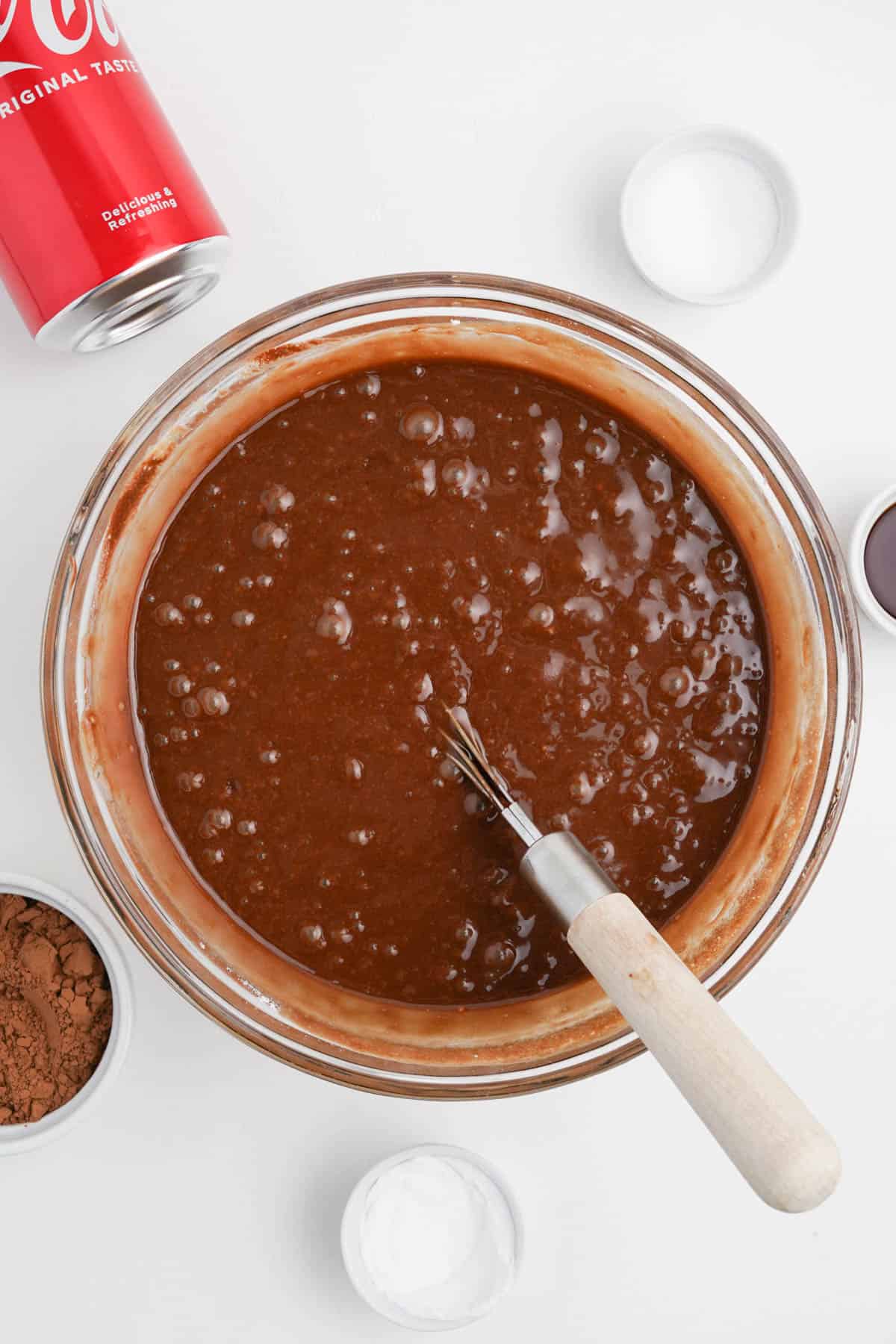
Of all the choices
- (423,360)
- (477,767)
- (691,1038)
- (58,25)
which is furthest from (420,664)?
(58,25)

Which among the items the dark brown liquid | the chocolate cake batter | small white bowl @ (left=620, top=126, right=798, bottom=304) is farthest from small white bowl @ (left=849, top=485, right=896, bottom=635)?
small white bowl @ (left=620, top=126, right=798, bottom=304)

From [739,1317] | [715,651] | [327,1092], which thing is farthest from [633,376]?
[739,1317]

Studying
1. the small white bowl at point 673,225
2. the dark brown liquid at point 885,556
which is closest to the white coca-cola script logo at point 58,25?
the small white bowl at point 673,225

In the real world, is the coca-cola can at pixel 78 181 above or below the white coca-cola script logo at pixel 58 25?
below

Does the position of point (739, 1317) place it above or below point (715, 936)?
below

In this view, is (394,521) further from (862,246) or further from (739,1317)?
(739,1317)

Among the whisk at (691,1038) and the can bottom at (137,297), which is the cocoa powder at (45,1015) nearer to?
the whisk at (691,1038)
